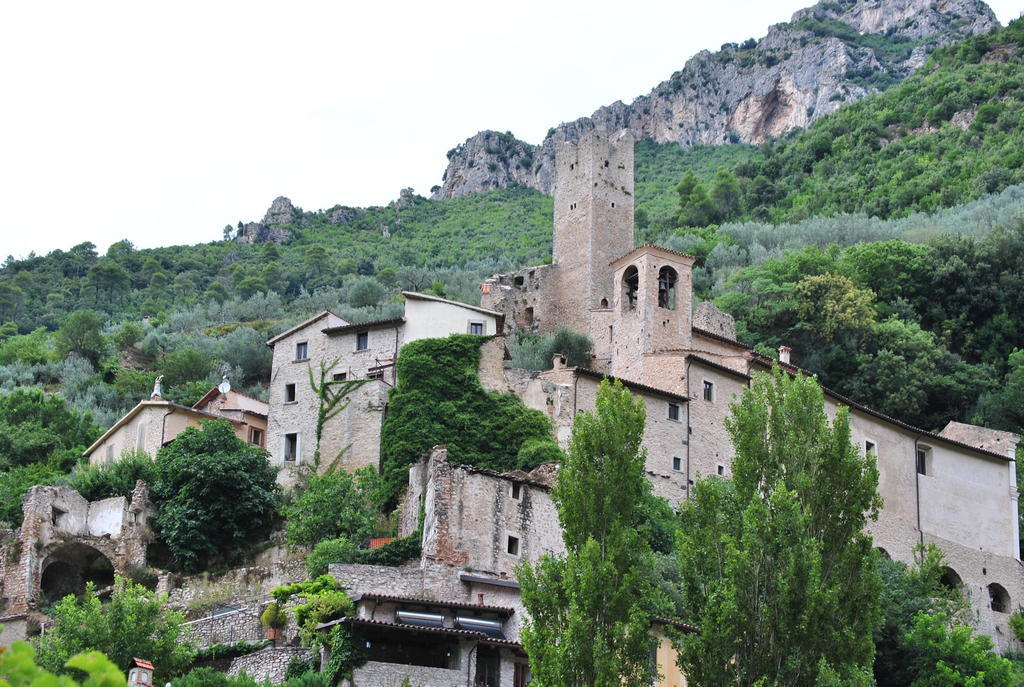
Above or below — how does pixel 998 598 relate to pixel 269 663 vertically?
above

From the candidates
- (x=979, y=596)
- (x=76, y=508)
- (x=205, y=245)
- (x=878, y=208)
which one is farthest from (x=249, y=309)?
(x=979, y=596)

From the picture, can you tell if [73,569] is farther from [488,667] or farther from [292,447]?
[488,667]

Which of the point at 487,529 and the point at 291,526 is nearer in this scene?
the point at 487,529

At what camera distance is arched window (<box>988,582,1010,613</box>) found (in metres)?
50.9

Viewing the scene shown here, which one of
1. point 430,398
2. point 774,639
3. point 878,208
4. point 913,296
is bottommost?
point 774,639

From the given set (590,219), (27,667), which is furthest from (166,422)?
(27,667)

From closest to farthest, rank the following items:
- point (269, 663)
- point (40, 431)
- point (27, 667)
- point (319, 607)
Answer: point (27, 667) < point (269, 663) < point (319, 607) < point (40, 431)

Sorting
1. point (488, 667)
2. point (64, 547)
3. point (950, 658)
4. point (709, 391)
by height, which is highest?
point (709, 391)

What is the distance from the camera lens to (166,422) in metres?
49.3

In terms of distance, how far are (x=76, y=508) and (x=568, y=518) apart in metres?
22.1

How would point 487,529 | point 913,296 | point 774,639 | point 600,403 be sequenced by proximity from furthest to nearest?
1. point 913,296
2. point 487,529
3. point 600,403
4. point 774,639

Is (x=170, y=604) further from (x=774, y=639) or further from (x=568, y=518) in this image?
(x=774, y=639)

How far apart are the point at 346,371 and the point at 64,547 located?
42.3 feet

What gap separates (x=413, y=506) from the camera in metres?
40.9
